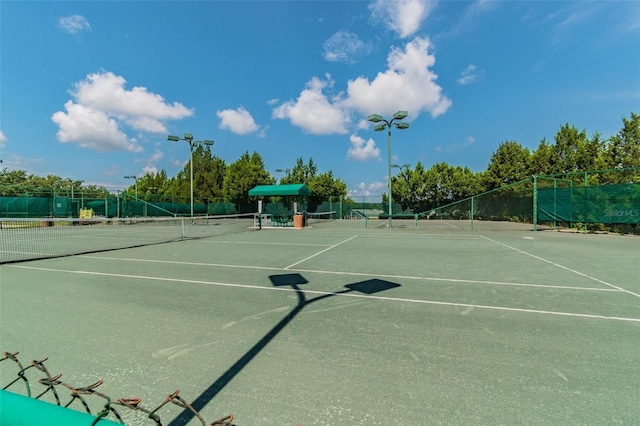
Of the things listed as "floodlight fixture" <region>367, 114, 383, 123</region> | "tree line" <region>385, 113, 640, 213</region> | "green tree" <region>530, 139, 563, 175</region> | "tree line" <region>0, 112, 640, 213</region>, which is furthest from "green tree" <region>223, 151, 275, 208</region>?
"green tree" <region>530, 139, 563, 175</region>

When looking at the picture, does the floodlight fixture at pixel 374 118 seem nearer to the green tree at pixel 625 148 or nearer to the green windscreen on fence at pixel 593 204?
the green windscreen on fence at pixel 593 204

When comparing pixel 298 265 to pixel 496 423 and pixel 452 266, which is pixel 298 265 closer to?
pixel 452 266

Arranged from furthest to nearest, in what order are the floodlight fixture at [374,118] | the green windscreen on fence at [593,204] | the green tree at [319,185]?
the green tree at [319,185] → the floodlight fixture at [374,118] → the green windscreen on fence at [593,204]

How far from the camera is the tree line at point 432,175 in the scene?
2128cm

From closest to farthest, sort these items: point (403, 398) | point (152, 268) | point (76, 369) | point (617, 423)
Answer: point (617, 423), point (403, 398), point (76, 369), point (152, 268)

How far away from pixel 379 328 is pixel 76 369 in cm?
331

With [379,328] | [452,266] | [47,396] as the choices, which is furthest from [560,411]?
[452,266]

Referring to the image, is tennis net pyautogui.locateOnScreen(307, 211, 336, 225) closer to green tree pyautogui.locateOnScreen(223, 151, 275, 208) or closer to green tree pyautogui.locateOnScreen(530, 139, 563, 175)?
green tree pyautogui.locateOnScreen(223, 151, 275, 208)

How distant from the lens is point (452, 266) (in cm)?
848

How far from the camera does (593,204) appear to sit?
1717 cm

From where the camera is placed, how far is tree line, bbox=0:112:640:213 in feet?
69.8

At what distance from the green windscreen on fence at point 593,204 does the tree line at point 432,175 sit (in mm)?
1293

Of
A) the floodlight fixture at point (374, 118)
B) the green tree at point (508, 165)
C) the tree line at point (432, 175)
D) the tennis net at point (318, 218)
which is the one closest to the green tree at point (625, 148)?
the tree line at point (432, 175)

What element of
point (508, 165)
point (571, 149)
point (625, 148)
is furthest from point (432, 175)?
point (625, 148)
